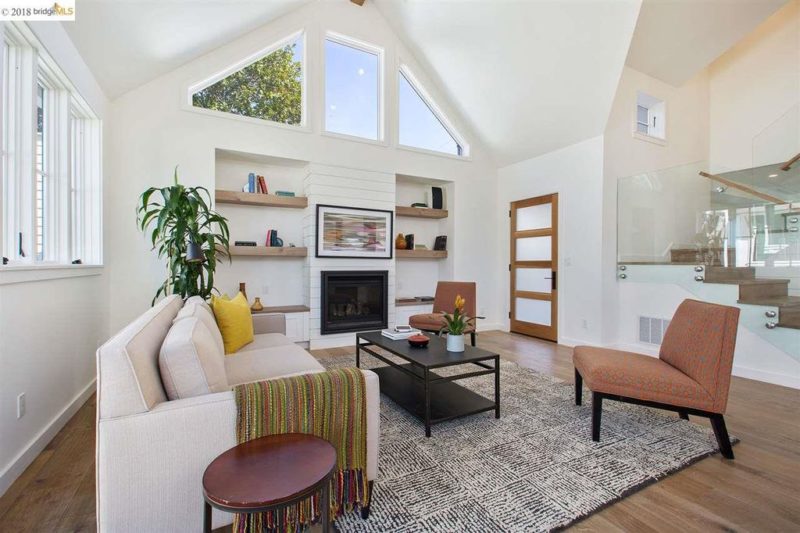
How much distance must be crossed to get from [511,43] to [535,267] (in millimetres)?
2974

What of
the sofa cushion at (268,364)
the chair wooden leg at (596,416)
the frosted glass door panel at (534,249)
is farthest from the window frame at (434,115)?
the chair wooden leg at (596,416)

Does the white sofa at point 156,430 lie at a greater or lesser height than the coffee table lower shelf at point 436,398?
greater

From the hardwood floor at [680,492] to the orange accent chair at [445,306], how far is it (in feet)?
7.61

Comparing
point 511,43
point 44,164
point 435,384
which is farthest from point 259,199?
point 511,43

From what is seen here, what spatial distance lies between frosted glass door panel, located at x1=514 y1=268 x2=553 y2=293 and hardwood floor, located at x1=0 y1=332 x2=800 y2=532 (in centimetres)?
282

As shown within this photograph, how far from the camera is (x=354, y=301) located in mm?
5008

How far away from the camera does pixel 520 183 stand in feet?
18.5

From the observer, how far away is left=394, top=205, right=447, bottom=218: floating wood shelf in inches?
213

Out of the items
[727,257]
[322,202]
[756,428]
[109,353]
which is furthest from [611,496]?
[322,202]

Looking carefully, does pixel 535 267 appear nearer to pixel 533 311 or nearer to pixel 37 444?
pixel 533 311

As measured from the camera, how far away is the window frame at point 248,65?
4.11 meters

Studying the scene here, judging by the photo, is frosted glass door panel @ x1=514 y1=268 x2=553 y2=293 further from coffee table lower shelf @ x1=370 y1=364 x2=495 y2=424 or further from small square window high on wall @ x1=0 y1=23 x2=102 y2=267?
→ small square window high on wall @ x1=0 y1=23 x2=102 y2=267

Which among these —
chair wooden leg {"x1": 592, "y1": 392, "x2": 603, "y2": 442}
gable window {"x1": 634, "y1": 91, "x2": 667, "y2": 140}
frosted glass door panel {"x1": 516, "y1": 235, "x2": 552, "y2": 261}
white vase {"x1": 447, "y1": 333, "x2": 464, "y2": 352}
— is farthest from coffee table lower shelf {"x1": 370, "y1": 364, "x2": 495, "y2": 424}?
gable window {"x1": 634, "y1": 91, "x2": 667, "y2": 140}

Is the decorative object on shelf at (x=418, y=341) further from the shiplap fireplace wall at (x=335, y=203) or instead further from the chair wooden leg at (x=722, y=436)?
the shiplap fireplace wall at (x=335, y=203)
